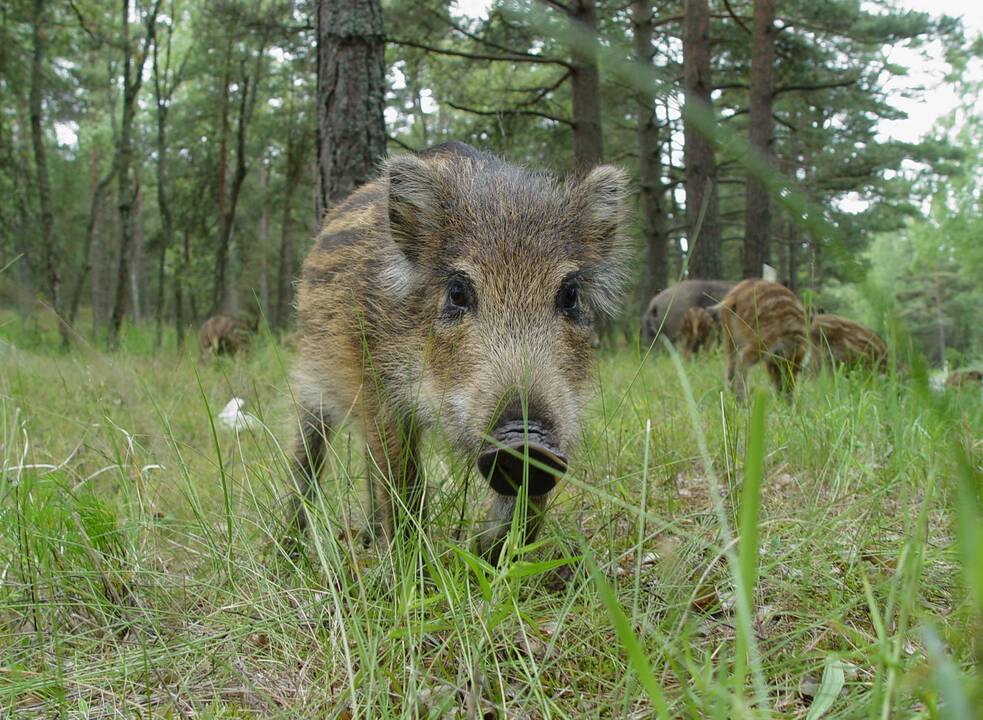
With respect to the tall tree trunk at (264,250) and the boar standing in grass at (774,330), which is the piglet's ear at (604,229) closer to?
the boar standing in grass at (774,330)

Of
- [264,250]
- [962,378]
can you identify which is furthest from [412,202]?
[264,250]

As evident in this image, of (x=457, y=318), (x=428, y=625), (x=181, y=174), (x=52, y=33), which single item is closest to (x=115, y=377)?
(x=428, y=625)

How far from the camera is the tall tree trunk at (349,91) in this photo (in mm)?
5859

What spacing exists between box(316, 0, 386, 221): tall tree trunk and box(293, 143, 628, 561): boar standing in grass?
2233 millimetres

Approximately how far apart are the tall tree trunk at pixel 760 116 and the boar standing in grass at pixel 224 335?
9.74 meters

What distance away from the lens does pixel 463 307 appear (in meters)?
3.15

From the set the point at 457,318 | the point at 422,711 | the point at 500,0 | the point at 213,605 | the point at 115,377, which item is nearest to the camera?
the point at 500,0

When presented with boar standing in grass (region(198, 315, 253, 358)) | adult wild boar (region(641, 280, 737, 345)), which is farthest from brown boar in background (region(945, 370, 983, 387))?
boar standing in grass (region(198, 315, 253, 358))

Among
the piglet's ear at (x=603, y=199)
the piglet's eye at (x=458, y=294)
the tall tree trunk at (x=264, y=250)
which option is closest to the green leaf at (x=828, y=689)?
the piglet's eye at (x=458, y=294)

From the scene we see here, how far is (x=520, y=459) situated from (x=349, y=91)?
444 cm

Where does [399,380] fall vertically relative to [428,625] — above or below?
above

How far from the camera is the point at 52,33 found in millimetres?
16234

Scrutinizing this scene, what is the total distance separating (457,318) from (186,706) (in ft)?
5.49

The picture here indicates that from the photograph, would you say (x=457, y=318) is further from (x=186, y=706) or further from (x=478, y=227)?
(x=186, y=706)
